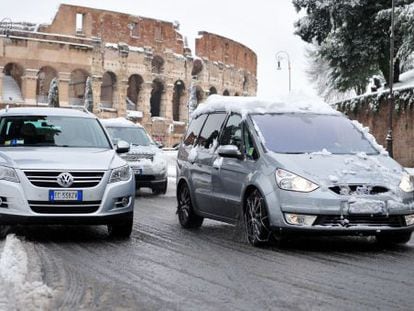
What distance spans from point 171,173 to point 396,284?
78.1ft

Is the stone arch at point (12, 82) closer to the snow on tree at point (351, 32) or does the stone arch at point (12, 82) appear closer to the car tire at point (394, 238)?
the snow on tree at point (351, 32)

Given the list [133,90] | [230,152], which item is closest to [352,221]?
[230,152]

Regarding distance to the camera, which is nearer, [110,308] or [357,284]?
[110,308]

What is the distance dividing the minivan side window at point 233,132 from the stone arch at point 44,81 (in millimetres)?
52151

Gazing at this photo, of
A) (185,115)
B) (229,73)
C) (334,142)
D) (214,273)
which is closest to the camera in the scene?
(214,273)

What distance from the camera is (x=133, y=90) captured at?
6800 centimetres

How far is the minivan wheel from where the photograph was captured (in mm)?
8438

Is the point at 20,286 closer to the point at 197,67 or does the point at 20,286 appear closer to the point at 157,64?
the point at 157,64

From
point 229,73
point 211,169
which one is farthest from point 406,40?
point 229,73

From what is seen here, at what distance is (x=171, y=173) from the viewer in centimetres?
3003

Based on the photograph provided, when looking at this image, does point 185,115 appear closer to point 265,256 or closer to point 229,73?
point 229,73

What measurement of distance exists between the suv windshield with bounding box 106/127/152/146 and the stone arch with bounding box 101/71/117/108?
1772 inches

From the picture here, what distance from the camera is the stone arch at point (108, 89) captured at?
64.5 meters

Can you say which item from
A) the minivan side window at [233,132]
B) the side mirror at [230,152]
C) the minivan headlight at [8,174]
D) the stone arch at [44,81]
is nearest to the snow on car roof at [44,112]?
the minivan headlight at [8,174]
